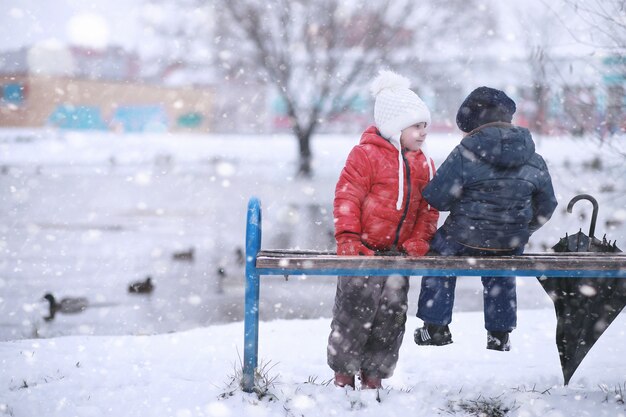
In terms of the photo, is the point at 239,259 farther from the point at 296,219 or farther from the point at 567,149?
the point at 567,149

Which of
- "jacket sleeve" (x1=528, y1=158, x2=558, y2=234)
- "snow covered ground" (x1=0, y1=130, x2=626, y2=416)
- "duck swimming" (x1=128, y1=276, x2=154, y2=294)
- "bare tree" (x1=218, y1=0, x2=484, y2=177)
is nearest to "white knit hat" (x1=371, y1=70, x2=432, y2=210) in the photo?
"jacket sleeve" (x1=528, y1=158, x2=558, y2=234)

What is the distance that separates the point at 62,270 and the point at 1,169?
1577 centimetres

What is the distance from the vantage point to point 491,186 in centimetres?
331

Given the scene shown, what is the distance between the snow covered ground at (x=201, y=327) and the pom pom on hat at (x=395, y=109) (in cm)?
143

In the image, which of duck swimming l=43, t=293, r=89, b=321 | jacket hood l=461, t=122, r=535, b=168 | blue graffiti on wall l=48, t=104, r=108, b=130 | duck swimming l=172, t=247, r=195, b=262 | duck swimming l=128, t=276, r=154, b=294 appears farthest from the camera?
blue graffiti on wall l=48, t=104, r=108, b=130

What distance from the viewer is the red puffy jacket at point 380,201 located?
3.36 m

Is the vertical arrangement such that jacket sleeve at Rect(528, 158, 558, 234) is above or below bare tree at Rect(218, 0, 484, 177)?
below

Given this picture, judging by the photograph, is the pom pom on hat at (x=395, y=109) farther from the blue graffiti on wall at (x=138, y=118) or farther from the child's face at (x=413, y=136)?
the blue graffiti on wall at (x=138, y=118)

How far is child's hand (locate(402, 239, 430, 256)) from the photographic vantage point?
3.46 m

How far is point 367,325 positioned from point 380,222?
0.57 metres

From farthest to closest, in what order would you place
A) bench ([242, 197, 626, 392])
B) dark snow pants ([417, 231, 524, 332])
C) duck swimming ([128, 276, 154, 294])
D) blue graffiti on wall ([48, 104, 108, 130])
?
blue graffiti on wall ([48, 104, 108, 130]) < duck swimming ([128, 276, 154, 294]) < dark snow pants ([417, 231, 524, 332]) < bench ([242, 197, 626, 392])

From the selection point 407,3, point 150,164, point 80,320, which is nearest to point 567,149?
point 407,3

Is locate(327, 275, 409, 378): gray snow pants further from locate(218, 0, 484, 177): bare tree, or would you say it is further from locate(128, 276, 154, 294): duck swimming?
locate(218, 0, 484, 177): bare tree

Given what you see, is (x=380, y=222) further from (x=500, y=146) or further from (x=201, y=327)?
Answer: (x=201, y=327)
